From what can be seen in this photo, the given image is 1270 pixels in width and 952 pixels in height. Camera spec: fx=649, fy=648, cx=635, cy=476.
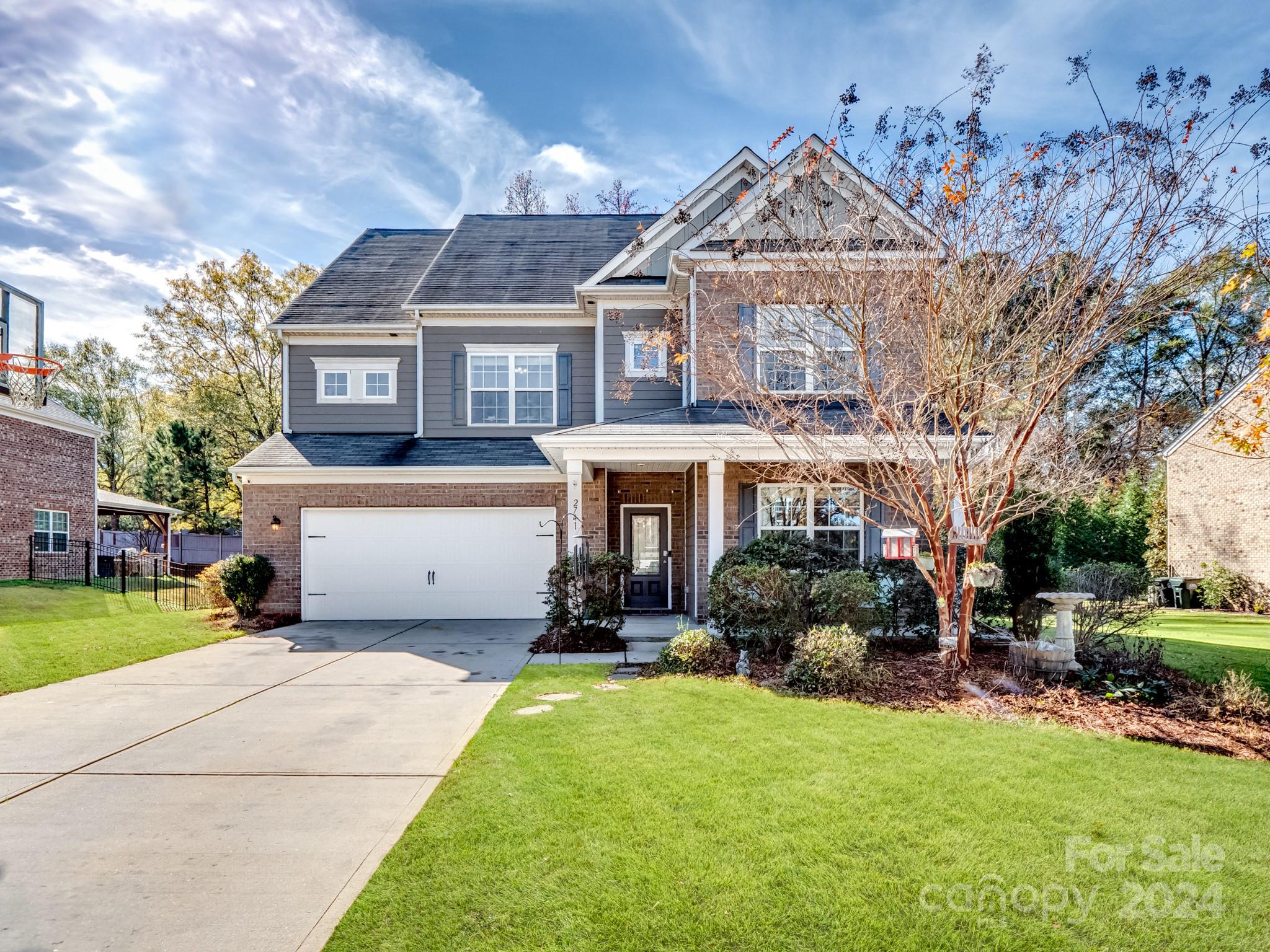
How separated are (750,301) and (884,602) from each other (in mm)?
4380

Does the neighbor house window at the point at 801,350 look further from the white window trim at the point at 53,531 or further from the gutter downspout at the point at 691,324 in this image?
the white window trim at the point at 53,531

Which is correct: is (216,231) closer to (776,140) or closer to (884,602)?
(776,140)

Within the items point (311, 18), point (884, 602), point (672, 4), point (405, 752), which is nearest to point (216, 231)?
point (311, 18)

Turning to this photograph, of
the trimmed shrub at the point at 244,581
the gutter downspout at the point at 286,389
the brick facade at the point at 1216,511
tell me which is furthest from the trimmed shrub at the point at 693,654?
the brick facade at the point at 1216,511

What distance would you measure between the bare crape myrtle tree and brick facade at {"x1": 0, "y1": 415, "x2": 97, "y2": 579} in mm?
17939

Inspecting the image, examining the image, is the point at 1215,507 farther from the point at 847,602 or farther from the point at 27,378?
the point at 27,378

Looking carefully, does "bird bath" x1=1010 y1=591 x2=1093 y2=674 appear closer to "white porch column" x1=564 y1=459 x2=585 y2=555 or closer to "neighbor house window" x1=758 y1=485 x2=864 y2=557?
"neighbor house window" x1=758 y1=485 x2=864 y2=557

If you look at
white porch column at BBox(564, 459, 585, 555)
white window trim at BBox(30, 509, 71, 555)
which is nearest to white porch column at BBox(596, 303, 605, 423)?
white porch column at BBox(564, 459, 585, 555)

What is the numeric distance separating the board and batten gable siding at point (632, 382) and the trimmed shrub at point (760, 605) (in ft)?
17.4

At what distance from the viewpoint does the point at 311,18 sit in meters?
8.24

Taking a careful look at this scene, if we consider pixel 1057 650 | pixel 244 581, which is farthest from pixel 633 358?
pixel 1057 650

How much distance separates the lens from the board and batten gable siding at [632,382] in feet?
41.3

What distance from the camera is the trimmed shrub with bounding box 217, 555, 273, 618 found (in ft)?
39.2

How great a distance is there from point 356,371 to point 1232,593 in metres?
21.7
